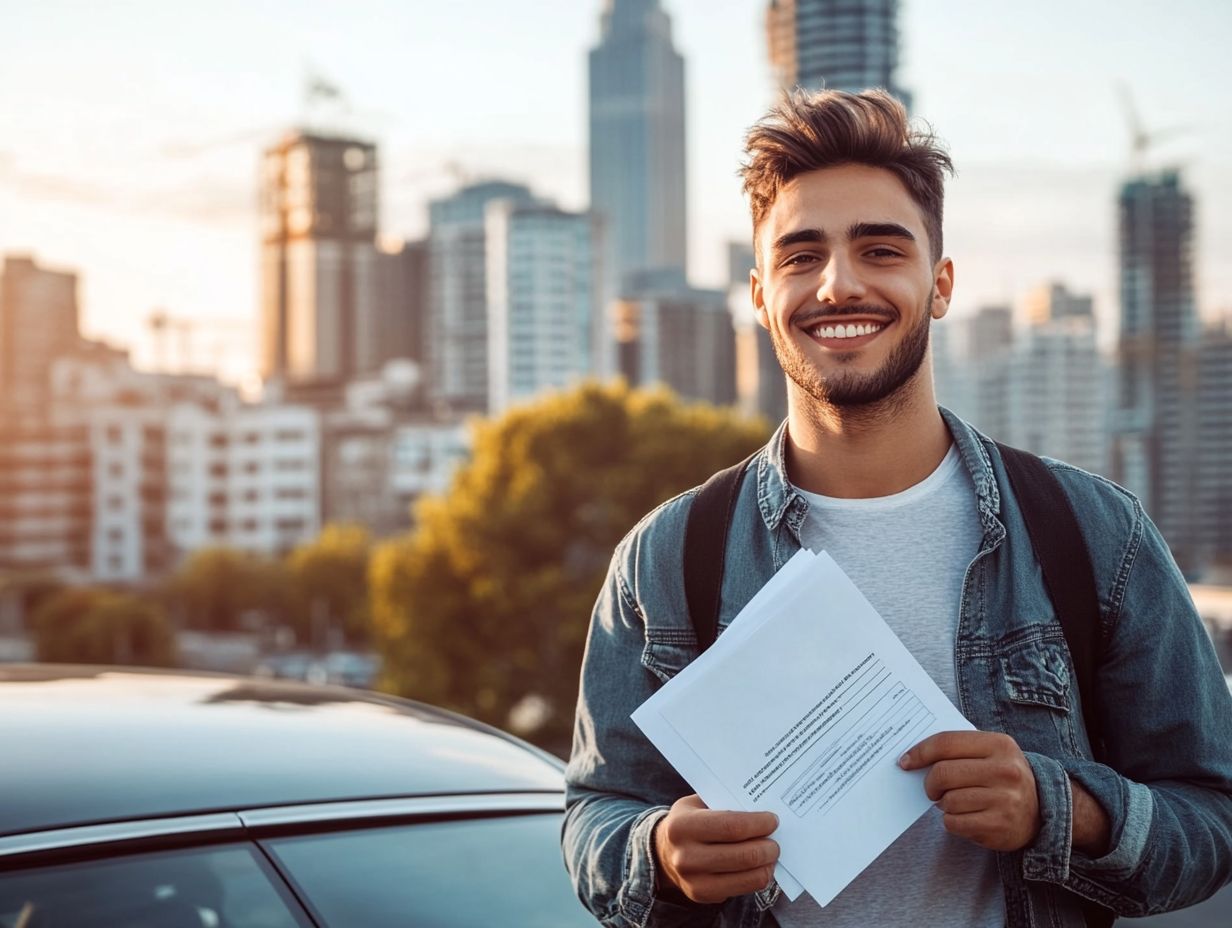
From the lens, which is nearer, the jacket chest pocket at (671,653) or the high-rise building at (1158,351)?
the jacket chest pocket at (671,653)

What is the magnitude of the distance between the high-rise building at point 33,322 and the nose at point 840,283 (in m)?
128

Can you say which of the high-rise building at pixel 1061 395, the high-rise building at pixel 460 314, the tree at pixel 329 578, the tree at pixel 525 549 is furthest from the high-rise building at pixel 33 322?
the tree at pixel 525 549

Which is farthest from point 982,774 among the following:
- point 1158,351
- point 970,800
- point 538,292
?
point 538,292

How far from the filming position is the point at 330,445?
376 feet

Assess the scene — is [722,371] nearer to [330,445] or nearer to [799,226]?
[330,445]

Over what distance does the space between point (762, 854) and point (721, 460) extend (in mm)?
28010

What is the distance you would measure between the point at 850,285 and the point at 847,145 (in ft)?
0.71

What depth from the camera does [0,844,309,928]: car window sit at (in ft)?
6.57

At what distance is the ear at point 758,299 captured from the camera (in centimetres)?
225

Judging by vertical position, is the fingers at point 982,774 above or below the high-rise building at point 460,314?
below

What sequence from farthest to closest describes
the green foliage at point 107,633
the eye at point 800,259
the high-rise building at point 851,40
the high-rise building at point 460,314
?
the high-rise building at point 460,314, the high-rise building at point 851,40, the green foliage at point 107,633, the eye at point 800,259

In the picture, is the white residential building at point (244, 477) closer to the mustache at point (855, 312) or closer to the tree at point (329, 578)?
the tree at point (329, 578)

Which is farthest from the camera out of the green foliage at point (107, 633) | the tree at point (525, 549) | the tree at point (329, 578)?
the tree at point (329, 578)

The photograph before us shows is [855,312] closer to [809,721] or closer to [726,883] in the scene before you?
[809,721]
